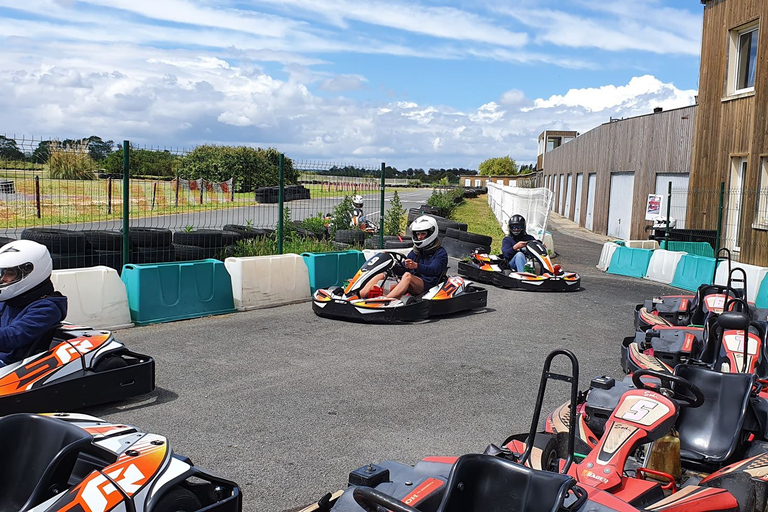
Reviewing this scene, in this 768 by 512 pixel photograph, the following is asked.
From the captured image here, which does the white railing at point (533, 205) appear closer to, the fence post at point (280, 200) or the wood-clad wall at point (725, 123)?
the wood-clad wall at point (725, 123)

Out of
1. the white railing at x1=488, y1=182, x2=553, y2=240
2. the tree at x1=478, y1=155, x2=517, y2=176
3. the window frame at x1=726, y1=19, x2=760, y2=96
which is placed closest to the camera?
the window frame at x1=726, y1=19, x2=760, y2=96

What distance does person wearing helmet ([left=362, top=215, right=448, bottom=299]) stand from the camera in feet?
29.2

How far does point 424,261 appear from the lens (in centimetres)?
930

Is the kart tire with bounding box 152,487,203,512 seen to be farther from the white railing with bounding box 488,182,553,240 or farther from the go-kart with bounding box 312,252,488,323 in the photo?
the white railing with bounding box 488,182,553,240

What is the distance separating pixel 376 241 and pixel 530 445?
10012mm

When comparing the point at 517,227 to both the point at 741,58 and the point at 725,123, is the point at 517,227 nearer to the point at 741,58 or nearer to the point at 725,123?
the point at 725,123

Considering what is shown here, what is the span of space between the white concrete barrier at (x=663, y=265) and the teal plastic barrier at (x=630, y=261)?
15 cm

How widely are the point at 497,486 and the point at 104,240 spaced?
7.02 metres

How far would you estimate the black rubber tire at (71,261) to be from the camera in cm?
816

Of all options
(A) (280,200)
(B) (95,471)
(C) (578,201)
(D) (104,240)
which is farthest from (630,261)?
(C) (578,201)

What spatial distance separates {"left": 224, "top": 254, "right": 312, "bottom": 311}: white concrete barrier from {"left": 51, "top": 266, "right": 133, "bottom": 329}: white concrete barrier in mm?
1573

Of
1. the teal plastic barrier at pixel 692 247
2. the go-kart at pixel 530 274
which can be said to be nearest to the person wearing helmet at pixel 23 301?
the go-kart at pixel 530 274

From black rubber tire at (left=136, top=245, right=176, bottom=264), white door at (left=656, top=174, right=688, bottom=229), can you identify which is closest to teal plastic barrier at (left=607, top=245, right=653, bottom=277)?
white door at (left=656, top=174, right=688, bottom=229)

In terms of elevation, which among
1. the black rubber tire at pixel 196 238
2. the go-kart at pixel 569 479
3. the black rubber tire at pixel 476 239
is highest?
the black rubber tire at pixel 196 238
